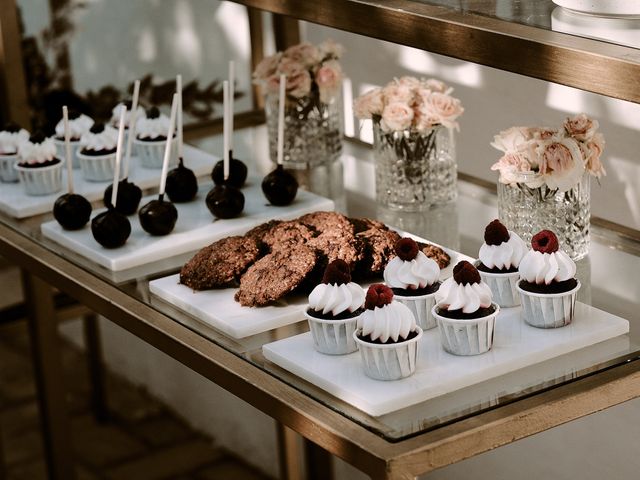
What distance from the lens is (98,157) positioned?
2.44 meters

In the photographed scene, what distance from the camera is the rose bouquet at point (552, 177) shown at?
1871mm

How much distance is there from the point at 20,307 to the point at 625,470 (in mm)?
1620

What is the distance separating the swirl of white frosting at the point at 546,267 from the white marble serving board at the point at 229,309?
21 centimetres

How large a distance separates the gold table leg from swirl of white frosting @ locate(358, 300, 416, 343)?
153 centimetres

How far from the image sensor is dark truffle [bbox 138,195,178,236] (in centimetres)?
210

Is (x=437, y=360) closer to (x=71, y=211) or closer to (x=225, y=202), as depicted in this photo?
(x=225, y=202)

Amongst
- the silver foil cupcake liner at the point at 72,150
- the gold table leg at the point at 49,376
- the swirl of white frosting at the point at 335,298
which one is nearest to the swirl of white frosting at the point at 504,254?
the swirl of white frosting at the point at 335,298

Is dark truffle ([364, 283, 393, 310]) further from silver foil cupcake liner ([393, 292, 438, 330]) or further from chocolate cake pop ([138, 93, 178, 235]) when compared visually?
chocolate cake pop ([138, 93, 178, 235])

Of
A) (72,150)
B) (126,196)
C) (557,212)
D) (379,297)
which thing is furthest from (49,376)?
(379,297)

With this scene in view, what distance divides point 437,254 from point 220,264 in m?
0.33

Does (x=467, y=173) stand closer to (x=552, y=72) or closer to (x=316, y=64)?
(x=316, y=64)

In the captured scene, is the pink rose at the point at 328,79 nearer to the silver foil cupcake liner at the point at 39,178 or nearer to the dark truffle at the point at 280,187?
the dark truffle at the point at 280,187

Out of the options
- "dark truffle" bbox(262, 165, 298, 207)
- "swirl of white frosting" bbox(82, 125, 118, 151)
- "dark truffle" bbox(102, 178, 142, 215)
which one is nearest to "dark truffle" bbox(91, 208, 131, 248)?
"dark truffle" bbox(102, 178, 142, 215)

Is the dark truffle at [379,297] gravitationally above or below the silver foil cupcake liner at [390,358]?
above
